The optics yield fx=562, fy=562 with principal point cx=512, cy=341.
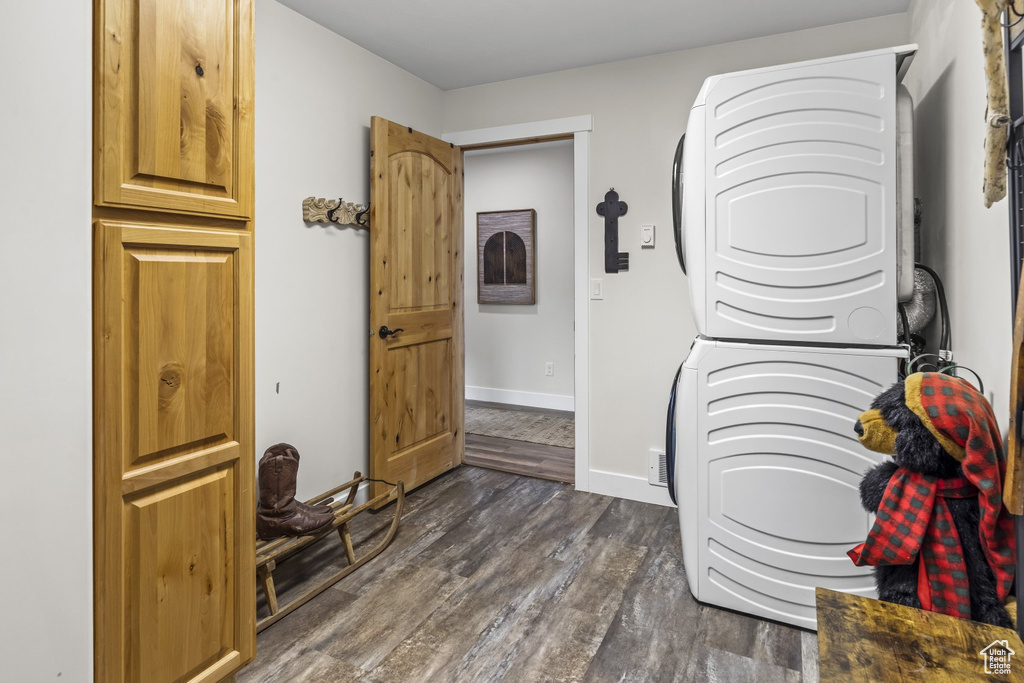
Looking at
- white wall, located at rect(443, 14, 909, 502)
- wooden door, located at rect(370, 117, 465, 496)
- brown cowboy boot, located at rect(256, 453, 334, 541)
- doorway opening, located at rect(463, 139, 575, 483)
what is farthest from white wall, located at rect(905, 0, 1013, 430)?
doorway opening, located at rect(463, 139, 575, 483)

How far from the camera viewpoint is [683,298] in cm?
299

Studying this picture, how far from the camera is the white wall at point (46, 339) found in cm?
113

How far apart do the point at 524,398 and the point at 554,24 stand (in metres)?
3.56

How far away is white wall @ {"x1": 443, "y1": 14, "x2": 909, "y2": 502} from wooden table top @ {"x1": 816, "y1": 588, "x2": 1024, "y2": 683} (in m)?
2.09

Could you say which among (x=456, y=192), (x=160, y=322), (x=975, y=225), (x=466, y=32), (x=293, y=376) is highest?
(x=466, y=32)

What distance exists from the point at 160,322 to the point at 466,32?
210cm

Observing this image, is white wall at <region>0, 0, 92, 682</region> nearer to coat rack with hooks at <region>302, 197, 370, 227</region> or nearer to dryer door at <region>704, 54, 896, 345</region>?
coat rack with hooks at <region>302, 197, 370, 227</region>

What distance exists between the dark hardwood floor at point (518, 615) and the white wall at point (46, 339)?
0.68 m

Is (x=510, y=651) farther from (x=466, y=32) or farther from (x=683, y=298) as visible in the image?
(x=466, y=32)

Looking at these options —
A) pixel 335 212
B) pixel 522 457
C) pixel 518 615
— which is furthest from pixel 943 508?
pixel 522 457

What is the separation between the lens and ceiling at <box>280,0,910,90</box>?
2.48 m

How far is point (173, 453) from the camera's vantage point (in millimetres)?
1441

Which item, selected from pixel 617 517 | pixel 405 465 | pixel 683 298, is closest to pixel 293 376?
pixel 405 465

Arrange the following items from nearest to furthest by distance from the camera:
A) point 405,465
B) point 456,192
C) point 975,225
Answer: point 975,225
point 405,465
point 456,192
